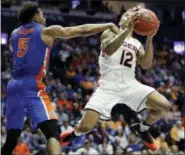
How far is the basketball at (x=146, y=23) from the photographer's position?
7.52 m

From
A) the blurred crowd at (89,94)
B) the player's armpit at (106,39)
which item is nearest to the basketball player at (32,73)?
the player's armpit at (106,39)

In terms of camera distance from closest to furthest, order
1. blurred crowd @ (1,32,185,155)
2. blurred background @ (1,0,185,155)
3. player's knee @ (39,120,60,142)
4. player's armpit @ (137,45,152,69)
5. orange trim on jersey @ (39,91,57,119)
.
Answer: player's knee @ (39,120,60,142) → orange trim on jersey @ (39,91,57,119) → player's armpit @ (137,45,152,69) → blurred crowd @ (1,32,185,155) → blurred background @ (1,0,185,155)

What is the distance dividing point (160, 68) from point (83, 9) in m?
3.80

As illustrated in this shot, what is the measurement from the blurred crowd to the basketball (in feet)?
15.2

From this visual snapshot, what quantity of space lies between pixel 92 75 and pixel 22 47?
12.3 metres

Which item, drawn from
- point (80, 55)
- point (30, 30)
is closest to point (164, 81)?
point (80, 55)

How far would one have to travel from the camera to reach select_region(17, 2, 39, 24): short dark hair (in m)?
6.84

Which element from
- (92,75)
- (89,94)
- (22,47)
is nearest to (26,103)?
(22,47)

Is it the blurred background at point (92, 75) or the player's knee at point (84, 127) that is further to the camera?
the blurred background at point (92, 75)

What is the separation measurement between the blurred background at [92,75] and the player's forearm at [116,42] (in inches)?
169

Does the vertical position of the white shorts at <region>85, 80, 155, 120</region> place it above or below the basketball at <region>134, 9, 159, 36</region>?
below

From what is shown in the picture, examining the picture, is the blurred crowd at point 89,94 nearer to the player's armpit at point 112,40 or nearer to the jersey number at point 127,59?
the jersey number at point 127,59

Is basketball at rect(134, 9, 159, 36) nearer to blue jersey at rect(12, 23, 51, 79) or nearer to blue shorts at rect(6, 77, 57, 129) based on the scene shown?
blue jersey at rect(12, 23, 51, 79)

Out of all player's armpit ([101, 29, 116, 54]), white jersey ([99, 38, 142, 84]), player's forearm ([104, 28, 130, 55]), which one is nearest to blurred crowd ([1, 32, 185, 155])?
white jersey ([99, 38, 142, 84])
